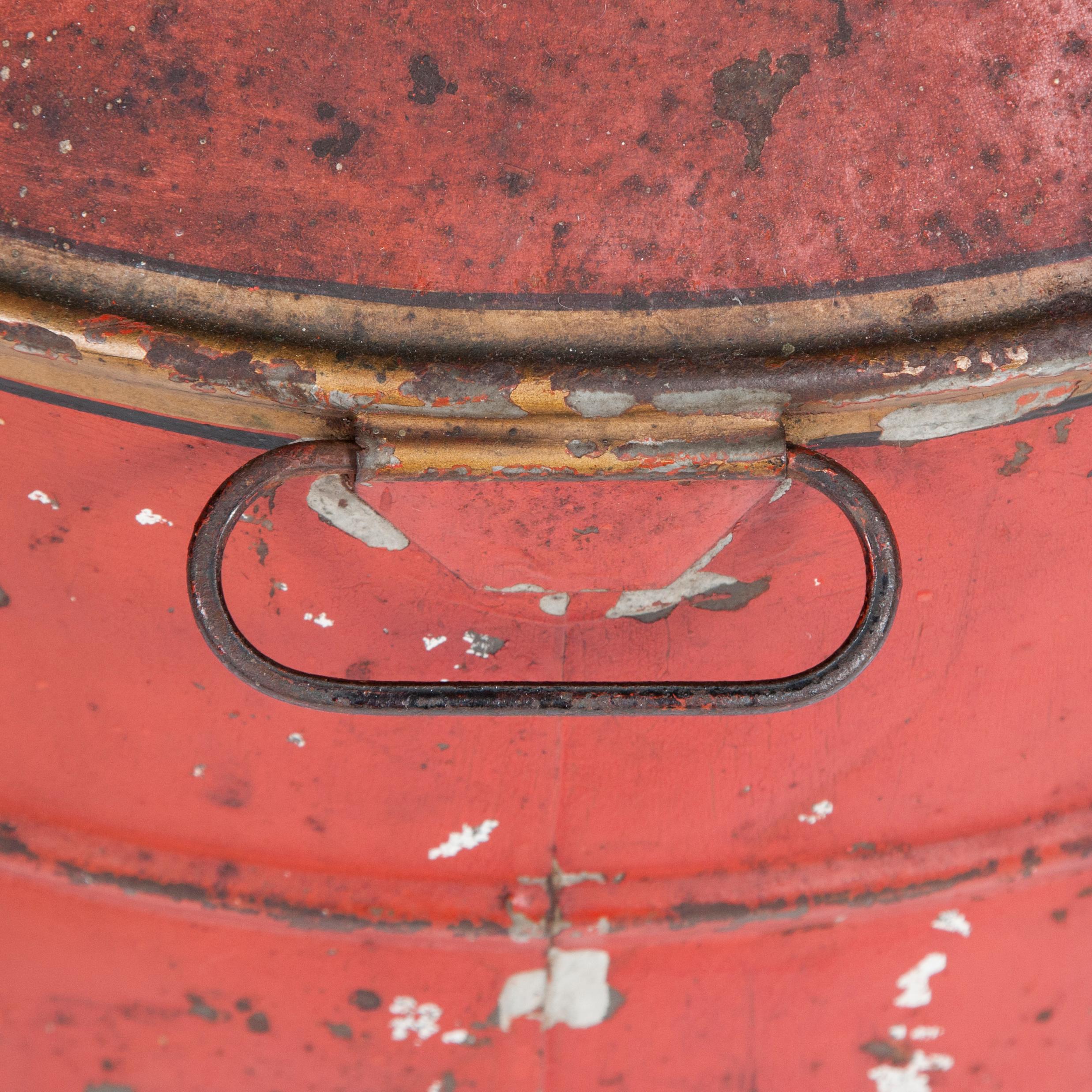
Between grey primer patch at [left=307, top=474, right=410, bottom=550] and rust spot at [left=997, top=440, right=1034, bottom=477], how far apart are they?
578 mm

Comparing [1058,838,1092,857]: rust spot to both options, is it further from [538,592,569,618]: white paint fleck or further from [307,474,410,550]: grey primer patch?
[307,474,410,550]: grey primer patch

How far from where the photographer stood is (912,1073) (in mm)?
1144

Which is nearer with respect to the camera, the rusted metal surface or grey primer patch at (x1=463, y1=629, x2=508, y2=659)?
the rusted metal surface

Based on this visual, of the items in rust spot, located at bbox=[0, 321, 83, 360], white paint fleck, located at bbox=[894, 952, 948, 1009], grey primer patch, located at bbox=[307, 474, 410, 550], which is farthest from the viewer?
white paint fleck, located at bbox=[894, 952, 948, 1009]

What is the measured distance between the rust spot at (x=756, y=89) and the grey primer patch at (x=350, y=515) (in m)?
0.45

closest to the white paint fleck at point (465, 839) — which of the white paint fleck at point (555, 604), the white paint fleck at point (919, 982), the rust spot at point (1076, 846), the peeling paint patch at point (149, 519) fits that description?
the white paint fleck at point (555, 604)

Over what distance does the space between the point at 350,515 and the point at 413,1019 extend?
74 centimetres

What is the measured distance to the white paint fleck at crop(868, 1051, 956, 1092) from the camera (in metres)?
1.14

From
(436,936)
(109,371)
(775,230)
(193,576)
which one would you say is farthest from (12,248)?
(436,936)

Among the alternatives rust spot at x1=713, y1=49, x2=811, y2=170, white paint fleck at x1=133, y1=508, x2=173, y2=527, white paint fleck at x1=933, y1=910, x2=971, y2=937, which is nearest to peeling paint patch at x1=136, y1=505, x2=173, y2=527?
white paint fleck at x1=133, y1=508, x2=173, y2=527

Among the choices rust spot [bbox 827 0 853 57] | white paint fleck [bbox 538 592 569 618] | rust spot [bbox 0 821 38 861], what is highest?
rust spot [bbox 827 0 853 57]

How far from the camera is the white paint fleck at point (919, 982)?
1.08 metres

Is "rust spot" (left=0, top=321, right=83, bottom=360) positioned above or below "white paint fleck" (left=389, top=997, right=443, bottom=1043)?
above

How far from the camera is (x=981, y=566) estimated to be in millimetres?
834
